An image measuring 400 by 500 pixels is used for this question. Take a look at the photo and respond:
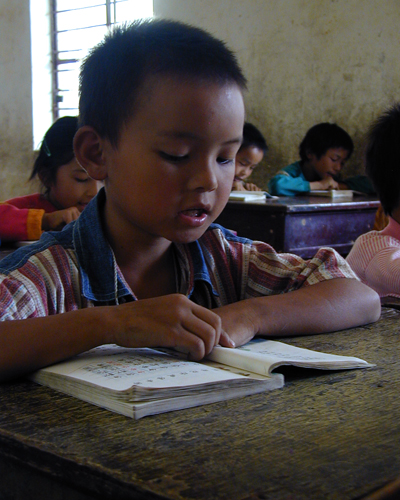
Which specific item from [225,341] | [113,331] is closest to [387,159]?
[225,341]

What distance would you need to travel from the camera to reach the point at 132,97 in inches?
38.5

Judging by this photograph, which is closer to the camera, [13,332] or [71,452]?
[71,452]

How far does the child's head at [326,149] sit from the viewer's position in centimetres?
467

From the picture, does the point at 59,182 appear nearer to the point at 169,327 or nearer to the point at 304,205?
the point at 304,205

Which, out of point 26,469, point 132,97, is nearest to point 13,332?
point 26,469

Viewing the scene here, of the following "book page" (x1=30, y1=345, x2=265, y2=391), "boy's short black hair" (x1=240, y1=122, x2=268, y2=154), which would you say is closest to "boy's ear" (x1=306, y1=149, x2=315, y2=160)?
"boy's short black hair" (x1=240, y1=122, x2=268, y2=154)

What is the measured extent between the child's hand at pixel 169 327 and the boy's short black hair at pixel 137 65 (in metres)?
0.34

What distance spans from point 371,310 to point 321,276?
0.11 m

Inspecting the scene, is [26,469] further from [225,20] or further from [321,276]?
[225,20]

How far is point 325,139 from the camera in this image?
466 centimetres

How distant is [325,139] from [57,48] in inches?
130

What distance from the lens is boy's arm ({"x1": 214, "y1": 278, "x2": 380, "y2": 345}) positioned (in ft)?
3.07

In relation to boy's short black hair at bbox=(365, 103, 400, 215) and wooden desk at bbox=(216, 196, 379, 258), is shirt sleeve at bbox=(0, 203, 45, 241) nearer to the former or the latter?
wooden desk at bbox=(216, 196, 379, 258)

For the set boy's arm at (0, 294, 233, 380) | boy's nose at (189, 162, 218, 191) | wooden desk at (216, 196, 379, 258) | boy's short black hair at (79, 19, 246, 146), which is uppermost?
boy's short black hair at (79, 19, 246, 146)
